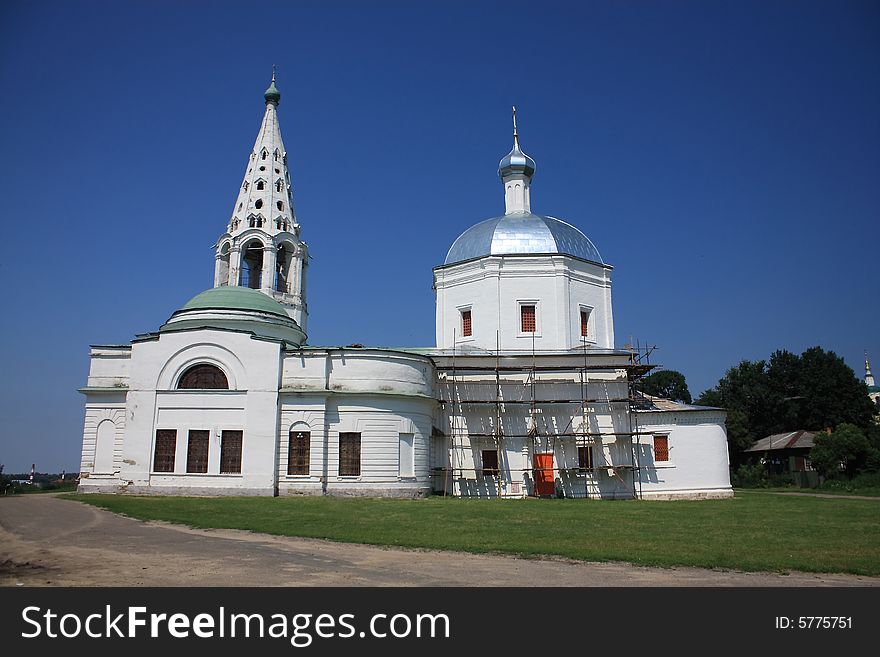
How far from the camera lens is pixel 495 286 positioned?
34344 millimetres

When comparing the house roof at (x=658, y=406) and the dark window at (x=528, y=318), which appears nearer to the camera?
the house roof at (x=658, y=406)

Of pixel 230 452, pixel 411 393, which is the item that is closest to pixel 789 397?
pixel 411 393

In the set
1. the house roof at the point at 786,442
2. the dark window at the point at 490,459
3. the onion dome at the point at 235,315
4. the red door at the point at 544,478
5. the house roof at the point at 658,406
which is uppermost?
the onion dome at the point at 235,315

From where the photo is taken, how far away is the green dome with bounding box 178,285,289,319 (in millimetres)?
31359

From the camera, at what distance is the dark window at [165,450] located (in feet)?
91.5

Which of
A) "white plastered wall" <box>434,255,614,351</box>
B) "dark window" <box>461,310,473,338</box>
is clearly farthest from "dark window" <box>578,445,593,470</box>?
"dark window" <box>461,310,473,338</box>

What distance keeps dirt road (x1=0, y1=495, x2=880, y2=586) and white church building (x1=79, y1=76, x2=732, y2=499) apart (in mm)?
14356

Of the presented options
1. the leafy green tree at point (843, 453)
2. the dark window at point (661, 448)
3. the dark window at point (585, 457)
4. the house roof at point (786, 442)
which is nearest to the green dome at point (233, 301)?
the dark window at point (585, 457)

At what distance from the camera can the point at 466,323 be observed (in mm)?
35469

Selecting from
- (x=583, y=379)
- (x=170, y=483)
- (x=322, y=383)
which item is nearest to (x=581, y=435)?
(x=583, y=379)

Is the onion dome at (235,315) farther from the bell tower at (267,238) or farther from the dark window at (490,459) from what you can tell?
the dark window at (490,459)

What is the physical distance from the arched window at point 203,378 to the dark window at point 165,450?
1.92 metres

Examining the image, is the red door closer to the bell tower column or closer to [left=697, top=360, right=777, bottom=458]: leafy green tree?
the bell tower column

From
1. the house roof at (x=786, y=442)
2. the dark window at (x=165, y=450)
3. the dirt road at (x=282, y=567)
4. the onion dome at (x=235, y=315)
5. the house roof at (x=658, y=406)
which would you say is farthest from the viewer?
the house roof at (x=786, y=442)
